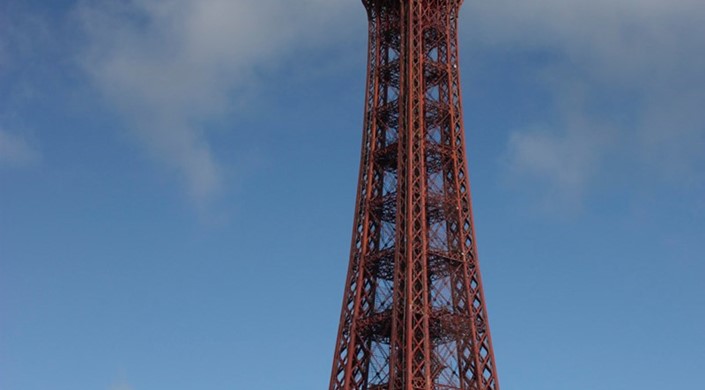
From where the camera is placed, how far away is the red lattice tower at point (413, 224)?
196 ft

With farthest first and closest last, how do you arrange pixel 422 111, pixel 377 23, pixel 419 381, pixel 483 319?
1. pixel 377 23
2. pixel 422 111
3. pixel 483 319
4. pixel 419 381

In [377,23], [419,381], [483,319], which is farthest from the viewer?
[377,23]

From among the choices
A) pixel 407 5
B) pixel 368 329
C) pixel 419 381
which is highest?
pixel 407 5

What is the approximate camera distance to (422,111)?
6562cm

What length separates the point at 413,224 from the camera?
203 ft

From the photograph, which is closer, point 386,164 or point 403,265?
point 403,265

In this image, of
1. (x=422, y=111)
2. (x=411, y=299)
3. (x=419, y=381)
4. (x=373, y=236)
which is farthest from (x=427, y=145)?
(x=419, y=381)

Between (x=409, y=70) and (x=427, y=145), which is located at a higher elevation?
(x=409, y=70)

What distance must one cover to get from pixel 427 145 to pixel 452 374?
13351 mm

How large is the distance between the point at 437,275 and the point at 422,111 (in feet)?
32.4

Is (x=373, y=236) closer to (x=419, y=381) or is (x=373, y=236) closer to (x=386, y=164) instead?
(x=386, y=164)

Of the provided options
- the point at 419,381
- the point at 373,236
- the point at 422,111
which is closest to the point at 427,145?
the point at 422,111

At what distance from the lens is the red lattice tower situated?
5969 cm

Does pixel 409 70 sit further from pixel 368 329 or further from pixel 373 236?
pixel 368 329
